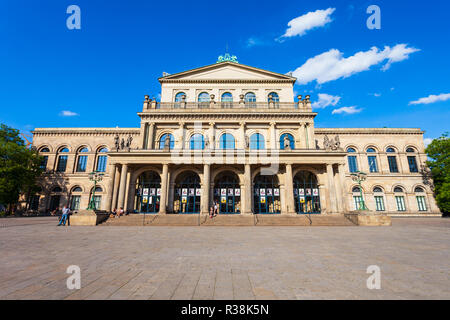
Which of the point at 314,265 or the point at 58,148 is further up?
the point at 58,148

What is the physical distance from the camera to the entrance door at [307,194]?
25466 mm

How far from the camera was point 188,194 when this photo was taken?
2573cm

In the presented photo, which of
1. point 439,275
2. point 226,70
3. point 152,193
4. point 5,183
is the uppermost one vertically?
point 226,70

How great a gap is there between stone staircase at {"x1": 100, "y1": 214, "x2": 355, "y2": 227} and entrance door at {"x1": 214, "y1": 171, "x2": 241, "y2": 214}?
15.8ft

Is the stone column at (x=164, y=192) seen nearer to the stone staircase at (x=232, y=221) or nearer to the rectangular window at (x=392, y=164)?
the stone staircase at (x=232, y=221)

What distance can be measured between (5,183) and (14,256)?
31.1m

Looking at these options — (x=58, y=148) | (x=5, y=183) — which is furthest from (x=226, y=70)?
(x=5, y=183)

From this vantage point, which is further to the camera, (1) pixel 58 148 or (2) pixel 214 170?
(1) pixel 58 148

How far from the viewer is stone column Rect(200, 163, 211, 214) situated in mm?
22195

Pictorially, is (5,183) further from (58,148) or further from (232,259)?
(232,259)

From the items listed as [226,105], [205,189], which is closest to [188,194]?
[205,189]

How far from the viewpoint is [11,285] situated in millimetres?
3982

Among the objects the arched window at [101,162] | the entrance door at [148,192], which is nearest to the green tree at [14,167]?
the arched window at [101,162]

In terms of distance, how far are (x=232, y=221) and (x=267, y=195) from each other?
26.7ft
